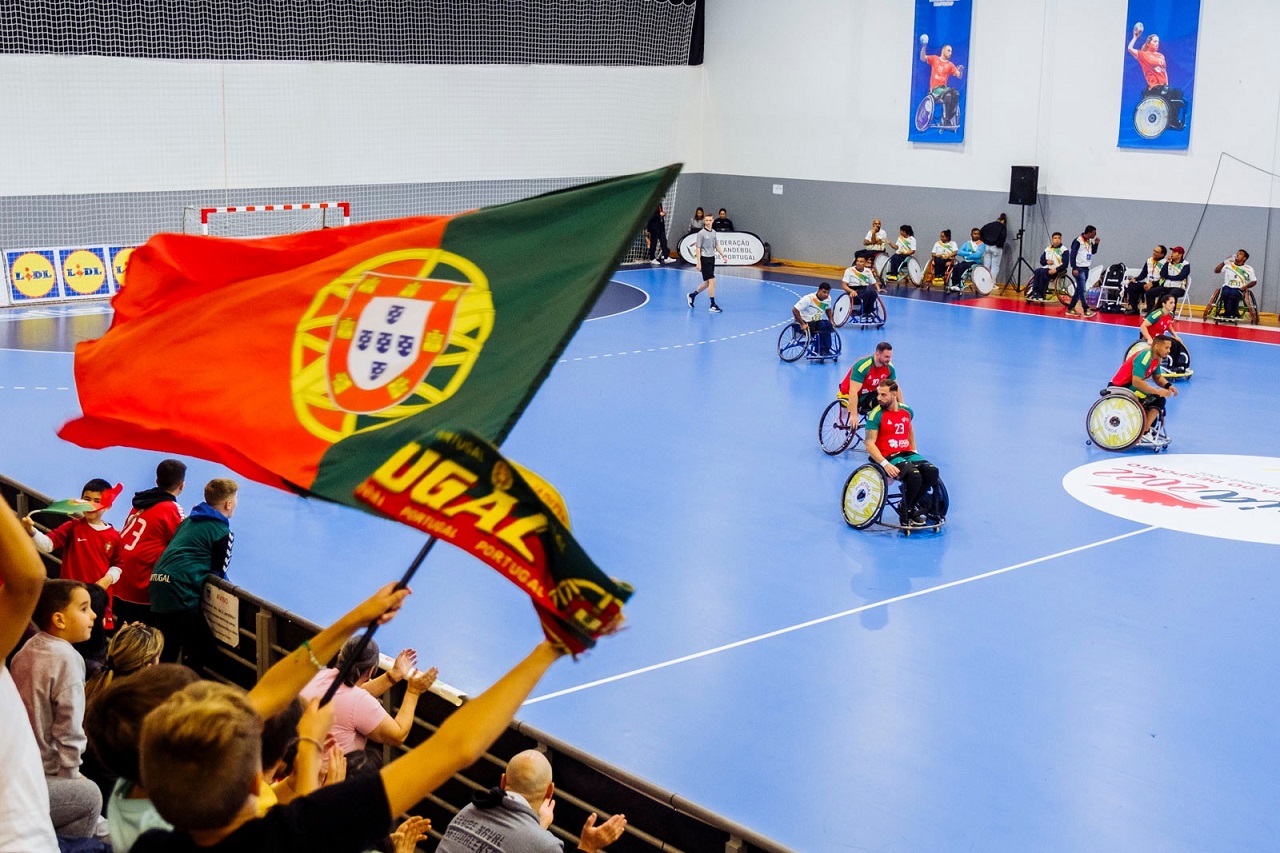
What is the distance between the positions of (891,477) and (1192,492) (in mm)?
3381

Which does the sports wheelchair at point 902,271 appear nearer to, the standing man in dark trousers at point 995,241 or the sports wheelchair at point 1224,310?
the standing man in dark trousers at point 995,241

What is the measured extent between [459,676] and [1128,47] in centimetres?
2115

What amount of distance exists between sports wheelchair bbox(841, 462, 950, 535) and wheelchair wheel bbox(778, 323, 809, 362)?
7731mm

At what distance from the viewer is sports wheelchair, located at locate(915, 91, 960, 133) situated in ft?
91.9

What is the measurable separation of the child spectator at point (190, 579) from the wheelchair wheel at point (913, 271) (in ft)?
72.0

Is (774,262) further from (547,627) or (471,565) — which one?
(547,627)

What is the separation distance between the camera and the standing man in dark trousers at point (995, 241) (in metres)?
27.0

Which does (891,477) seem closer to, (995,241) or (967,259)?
(967,259)

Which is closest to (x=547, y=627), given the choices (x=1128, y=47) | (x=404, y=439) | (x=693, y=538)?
(x=404, y=439)

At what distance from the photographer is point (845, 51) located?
2970 centimetres

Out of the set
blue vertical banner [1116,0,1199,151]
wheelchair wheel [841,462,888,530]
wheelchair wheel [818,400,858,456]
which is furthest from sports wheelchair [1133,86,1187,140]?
wheelchair wheel [841,462,888,530]

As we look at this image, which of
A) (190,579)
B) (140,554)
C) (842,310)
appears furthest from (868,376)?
(842,310)

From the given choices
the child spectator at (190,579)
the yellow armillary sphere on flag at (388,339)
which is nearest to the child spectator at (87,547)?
the child spectator at (190,579)

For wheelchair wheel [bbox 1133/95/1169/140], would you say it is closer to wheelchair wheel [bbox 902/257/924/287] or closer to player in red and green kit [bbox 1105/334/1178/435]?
wheelchair wheel [bbox 902/257/924/287]
